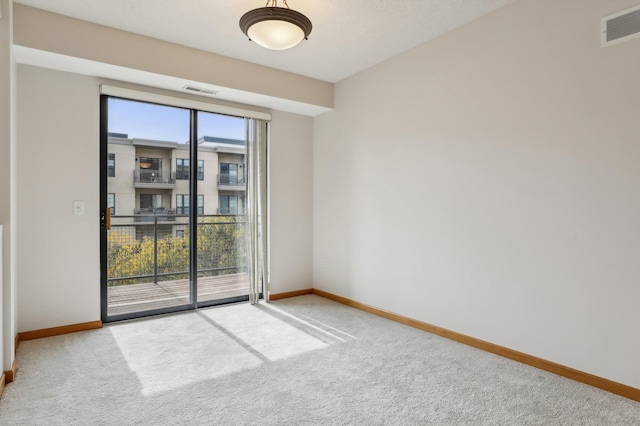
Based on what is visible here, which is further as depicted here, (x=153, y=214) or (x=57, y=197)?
(x=153, y=214)

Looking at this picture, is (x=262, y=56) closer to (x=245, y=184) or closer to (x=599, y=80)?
(x=245, y=184)

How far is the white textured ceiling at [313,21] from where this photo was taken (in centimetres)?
281

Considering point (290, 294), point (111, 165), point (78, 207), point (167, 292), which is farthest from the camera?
point (290, 294)

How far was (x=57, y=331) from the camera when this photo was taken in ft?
10.8

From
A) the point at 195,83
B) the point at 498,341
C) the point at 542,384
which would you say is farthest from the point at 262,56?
the point at 542,384

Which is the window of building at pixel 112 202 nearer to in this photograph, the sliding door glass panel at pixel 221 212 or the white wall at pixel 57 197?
the white wall at pixel 57 197

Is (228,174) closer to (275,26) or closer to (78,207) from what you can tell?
(78,207)

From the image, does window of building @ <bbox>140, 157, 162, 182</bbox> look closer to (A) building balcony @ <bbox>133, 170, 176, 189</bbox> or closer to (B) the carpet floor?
(A) building balcony @ <bbox>133, 170, 176, 189</bbox>

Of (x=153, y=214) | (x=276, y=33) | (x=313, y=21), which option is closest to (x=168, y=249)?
(x=153, y=214)

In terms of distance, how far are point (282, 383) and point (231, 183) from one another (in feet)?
8.66

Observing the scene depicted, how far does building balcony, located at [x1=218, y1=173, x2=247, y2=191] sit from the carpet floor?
1.68 m

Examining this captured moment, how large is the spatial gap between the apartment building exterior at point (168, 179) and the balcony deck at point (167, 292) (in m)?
0.70

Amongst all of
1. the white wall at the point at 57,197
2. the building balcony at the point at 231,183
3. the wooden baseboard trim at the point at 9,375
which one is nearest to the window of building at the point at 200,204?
the building balcony at the point at 231,183

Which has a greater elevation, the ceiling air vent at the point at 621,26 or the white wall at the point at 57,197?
the ceiling air vent at the point at 621,26
